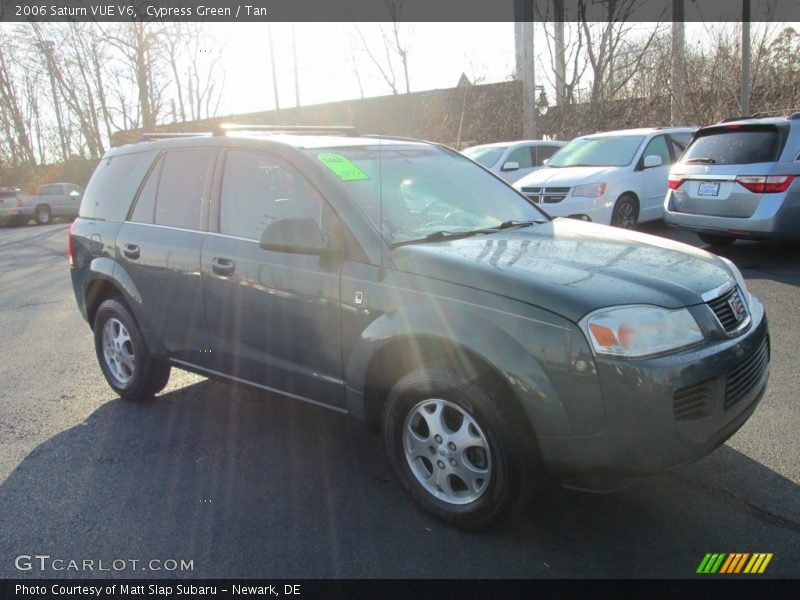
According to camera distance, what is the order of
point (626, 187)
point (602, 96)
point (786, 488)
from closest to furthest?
1. point (786, 488)
2. point (626, 187)
3. point (602, 96)

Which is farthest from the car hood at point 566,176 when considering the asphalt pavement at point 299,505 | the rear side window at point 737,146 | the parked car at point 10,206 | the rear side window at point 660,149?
the parked car at point 10,206

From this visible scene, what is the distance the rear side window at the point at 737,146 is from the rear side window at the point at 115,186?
6.52m

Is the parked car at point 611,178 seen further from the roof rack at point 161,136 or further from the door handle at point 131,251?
the door handle at point 131,251

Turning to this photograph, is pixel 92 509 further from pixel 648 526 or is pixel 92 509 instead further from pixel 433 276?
pixel 648 526

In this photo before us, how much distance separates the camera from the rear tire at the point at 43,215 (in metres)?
27.1

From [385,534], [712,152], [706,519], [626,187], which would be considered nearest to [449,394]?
[385,534]

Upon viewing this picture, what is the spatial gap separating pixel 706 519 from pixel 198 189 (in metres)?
3.35

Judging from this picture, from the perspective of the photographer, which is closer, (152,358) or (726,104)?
(152,358)

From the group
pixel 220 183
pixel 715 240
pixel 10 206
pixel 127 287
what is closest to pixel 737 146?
pixel 715 240

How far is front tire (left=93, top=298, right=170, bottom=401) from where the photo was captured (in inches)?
180

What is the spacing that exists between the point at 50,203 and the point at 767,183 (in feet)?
90.0

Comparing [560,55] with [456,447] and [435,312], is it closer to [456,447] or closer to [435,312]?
[435,312]

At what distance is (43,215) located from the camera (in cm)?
2730

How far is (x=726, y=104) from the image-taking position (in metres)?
18.7
